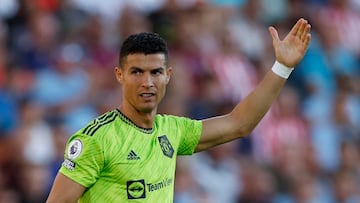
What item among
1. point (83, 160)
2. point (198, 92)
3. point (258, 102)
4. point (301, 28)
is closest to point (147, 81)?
point (83, 160)

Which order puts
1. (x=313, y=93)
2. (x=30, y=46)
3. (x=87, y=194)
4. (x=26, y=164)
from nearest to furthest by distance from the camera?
(x=87, y=194), (x=26, y=164), (x=30, y=46), (x=313, y=93)

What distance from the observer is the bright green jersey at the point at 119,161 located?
646 centimetres

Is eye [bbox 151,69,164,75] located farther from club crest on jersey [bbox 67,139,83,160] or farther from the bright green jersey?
club crest on jersey [bbox 67,139,83,160]

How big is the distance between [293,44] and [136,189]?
1.39 m

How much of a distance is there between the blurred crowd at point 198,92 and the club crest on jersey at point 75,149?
4.30m

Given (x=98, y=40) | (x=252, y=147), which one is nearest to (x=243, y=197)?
(x=252, y=147)

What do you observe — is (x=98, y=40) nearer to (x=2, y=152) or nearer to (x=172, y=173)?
(x=2, y=152)

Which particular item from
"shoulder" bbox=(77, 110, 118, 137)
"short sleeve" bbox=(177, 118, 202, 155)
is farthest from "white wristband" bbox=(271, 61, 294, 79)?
"shoulder" bbox=(77, 110, 118, 137)

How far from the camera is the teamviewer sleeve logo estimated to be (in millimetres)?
6607

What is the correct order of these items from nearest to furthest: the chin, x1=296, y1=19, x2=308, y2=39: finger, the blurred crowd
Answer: the chin → x1=296, y1=19, x2=308, y2=39: finger → the blurred crowd

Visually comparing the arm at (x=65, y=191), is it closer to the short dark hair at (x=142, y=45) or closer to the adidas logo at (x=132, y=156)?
the adidas logo at (x=132, y=156)

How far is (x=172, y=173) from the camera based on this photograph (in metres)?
6.92

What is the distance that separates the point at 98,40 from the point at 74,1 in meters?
0.73

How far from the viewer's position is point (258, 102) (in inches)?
289
